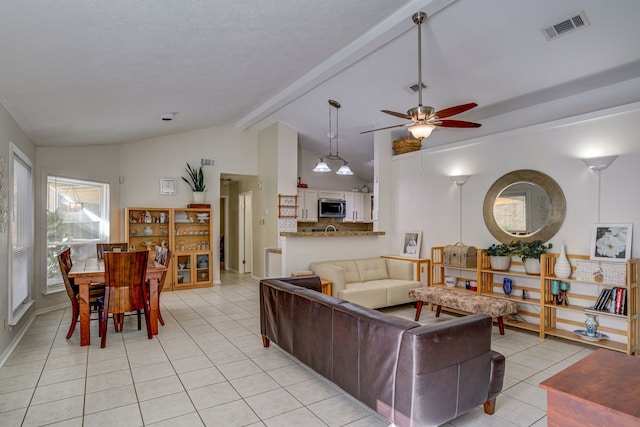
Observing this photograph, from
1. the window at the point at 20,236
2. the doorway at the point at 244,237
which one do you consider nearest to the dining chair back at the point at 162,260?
the window at the point at 20,236

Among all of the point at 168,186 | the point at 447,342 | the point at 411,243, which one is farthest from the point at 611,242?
the point at 168,186

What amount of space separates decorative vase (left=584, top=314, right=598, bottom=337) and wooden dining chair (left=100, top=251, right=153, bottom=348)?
482 centimetres

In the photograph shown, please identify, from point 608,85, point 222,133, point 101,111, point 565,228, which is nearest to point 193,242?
point 222,133

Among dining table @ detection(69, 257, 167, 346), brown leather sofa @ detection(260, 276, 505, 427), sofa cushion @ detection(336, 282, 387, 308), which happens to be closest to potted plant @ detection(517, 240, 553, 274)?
sofa cushion @ detection(336, 282, 387, 308)

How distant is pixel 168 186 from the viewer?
7148mm

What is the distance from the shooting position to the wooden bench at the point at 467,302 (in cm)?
400

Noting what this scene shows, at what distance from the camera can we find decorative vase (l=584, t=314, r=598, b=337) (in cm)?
385

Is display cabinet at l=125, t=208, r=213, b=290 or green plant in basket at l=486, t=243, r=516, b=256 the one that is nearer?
green plant in basket at l=486, t=243, r=516, b=256

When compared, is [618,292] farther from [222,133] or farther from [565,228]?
[222,133]

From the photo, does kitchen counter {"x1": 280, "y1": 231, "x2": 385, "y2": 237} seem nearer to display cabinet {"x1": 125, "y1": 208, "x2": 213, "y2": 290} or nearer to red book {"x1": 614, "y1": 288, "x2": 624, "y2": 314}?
display cabinet {"x1": 125, "y1": 208, "x2": 213, "y2": 290}

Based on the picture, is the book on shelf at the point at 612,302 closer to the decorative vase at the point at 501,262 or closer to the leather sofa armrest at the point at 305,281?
the decorative vase at the point at 501,262

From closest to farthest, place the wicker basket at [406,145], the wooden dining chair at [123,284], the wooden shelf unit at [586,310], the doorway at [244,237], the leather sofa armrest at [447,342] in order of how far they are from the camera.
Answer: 1. the leather sofa armrest at [447,342]
2. the wooden shelf unit at [586,310]
3. the wooden dining chair at [123,284]
4. the wicker basket at [406,145]
5. the doorway at [244,237]

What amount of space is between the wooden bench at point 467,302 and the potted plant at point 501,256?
506mm

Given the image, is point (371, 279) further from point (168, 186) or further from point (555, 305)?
point (168, 186)
